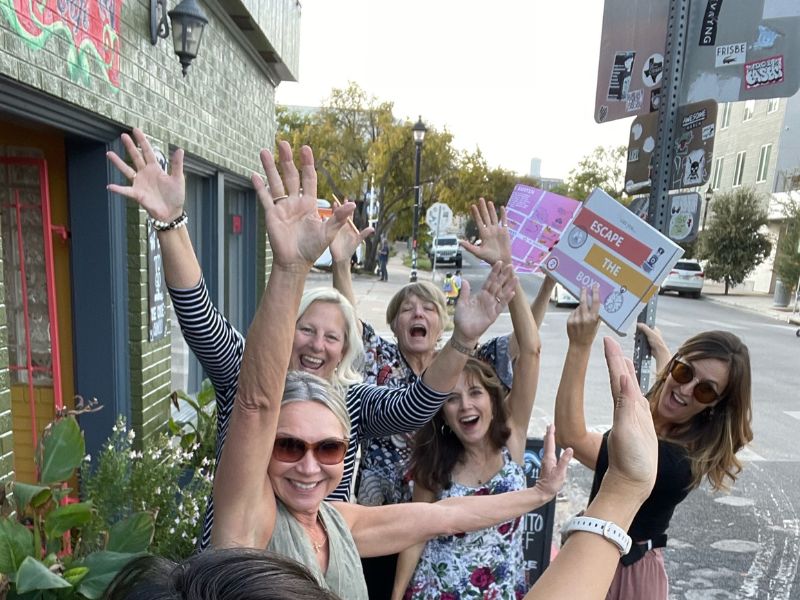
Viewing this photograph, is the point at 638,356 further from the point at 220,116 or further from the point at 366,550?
the point at 220,116

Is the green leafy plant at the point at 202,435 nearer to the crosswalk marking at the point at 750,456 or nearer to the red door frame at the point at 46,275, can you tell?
the red door frame at the point at 46,275

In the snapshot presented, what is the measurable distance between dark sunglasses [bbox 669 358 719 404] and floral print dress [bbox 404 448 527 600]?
31.6 inches

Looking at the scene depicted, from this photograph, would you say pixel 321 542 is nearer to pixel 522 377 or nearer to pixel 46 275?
pixel 522 377

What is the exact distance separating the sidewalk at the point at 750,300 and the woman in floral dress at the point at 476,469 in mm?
18721

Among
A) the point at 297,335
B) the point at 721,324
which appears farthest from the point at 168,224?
the point at 721,324

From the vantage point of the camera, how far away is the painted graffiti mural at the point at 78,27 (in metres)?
2.30

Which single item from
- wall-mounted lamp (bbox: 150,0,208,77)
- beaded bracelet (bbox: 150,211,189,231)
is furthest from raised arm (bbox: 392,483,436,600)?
wall-mounted lamp (bbox: 150,0,208,77)

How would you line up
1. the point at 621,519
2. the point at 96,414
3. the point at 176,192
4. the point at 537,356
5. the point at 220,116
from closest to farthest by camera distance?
the point at 621,519 < the point at 176,192 < the point at 537,356 < the point at 96,414 < the point at 220,116

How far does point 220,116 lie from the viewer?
5.15 metres

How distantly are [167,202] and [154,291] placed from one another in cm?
238

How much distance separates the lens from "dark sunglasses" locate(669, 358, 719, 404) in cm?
200

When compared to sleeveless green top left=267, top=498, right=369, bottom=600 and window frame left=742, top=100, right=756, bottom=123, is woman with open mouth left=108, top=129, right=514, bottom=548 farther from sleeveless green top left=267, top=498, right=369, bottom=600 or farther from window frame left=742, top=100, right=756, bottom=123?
window frame left=742, top=100, right=756, bottom=123

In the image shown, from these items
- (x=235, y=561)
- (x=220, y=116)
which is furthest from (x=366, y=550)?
(x=220, y=116)

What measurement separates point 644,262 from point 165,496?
2210 millimetres
